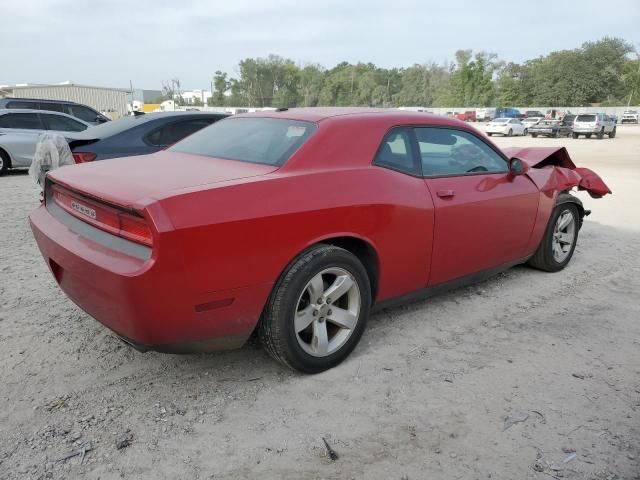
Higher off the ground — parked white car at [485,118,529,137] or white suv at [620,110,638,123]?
parked white car at [485,118,529,137]

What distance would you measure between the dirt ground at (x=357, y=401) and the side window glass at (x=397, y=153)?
1152 millimetres

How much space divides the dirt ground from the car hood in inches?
42.3

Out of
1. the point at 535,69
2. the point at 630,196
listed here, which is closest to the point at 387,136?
the point at 630,196

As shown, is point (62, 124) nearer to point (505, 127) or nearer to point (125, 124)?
point (125, 124)

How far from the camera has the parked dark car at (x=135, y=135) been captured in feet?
20.3

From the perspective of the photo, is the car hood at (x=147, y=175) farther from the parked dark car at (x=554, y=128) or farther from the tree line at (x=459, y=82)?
the tree line at (x=459, y=82)

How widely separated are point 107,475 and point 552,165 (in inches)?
184

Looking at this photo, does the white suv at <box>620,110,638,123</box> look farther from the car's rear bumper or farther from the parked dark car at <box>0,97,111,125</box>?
the car's rear bumper

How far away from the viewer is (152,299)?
2.29 m

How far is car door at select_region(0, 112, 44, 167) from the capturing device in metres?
11.2

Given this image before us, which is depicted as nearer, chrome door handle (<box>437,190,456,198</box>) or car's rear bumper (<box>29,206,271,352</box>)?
car's rear bumper (<box>29,206,271,352</box>)

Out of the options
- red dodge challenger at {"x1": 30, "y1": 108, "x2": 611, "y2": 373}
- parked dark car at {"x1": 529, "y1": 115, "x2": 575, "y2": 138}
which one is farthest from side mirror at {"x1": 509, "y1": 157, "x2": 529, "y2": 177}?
parked dark car at {"x1": 529, "y1": 115, "x2": 575, "y2": 138}

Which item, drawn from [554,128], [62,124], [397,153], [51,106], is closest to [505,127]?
[554,128]

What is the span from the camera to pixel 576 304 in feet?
13.7
